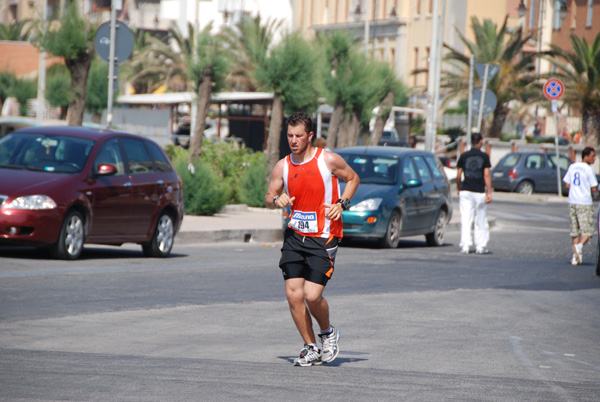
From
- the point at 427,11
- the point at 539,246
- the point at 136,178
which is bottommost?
the point at 539,246

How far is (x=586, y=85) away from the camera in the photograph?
53250 mm

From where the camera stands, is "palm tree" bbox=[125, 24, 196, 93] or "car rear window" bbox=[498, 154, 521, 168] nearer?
"car rear window" bbox=[498, 154, 521, 168]

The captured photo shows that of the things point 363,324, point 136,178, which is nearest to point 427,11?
point 136,178

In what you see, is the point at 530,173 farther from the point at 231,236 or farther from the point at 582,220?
the point at 231,236

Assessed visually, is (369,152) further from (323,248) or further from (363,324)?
(323,248)

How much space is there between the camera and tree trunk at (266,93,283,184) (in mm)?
26828

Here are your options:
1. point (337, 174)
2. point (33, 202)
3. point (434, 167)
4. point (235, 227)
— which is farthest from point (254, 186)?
point (337, 174)

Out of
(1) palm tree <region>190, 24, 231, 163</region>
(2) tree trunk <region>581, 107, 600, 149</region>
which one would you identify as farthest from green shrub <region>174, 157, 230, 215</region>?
(2) tree trunk <region>581, 107, 600, 149</region>

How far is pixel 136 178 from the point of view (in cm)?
1530

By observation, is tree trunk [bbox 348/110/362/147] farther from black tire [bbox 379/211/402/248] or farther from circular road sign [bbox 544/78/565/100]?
black tire [bbox 379/211/402/248]

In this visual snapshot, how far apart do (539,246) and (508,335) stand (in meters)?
12.3

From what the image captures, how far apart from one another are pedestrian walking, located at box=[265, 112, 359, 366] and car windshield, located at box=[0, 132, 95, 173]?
698 centimetres

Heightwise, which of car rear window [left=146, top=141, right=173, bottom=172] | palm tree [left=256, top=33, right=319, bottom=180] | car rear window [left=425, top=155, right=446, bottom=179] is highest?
palm tree [left=256, top=33, right=319, bottom=180]

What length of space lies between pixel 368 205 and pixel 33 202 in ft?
22.9
